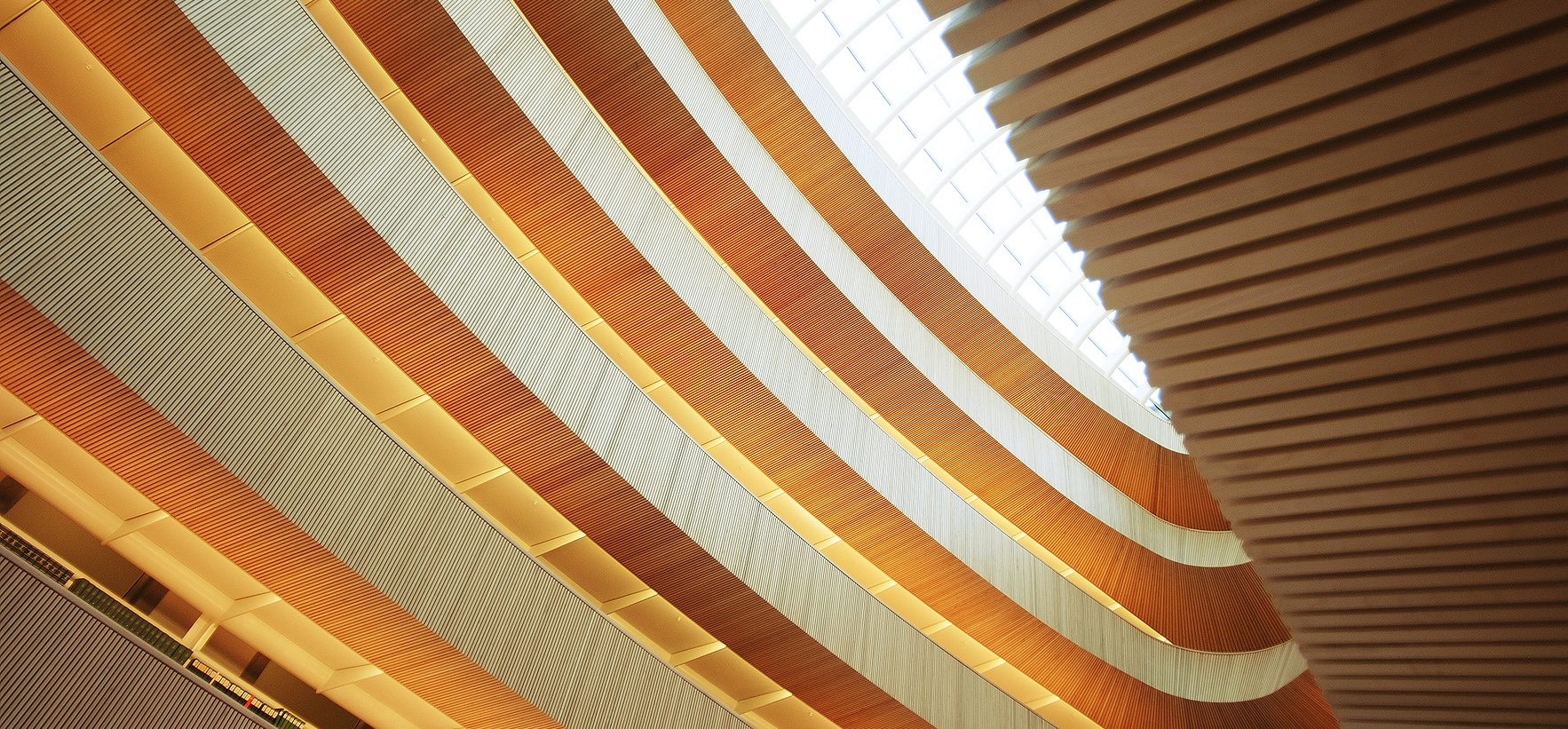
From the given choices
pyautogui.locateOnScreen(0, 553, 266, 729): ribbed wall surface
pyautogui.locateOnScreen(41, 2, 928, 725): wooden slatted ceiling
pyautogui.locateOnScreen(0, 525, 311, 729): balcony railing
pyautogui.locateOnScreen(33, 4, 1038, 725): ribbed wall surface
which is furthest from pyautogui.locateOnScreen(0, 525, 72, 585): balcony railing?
pyautogui.locateOnScreen(33, 4, 1038, 725): ribbed wall surface

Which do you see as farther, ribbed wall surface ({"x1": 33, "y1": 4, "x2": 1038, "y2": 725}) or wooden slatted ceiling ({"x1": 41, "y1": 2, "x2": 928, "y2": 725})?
ribbed wall surface ({"x1": 33, "y1": 4, "x2": 1038, "y2": 725})

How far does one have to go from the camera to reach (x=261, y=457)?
316 inches

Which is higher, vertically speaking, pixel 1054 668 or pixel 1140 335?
pixel 1054 668

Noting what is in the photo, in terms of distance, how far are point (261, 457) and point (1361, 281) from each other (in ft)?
26.4

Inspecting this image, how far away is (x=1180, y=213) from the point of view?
4.30 m

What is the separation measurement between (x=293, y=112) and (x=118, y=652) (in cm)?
482

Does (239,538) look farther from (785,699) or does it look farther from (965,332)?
(965,332)

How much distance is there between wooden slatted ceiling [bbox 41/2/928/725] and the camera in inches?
326

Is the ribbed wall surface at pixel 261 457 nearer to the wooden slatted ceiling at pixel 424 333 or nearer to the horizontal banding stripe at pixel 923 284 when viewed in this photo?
the wooden slatted ceiling at pixel 424 333

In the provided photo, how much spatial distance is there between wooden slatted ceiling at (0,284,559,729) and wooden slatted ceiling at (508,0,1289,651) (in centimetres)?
478

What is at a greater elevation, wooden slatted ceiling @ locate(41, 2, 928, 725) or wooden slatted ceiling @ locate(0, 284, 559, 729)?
wooden slatted ceiling @ locate(41, 2, 928, 725)

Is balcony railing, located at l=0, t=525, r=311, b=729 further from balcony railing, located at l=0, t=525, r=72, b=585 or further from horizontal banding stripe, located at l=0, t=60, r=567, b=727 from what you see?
horizontal banding stripe, located at l=0, t=60, r=567, b=727

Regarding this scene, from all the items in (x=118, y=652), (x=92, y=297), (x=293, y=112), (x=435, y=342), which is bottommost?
(x=118, y=652)

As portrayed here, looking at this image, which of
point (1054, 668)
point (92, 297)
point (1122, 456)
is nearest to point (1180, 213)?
point (92, 297)
